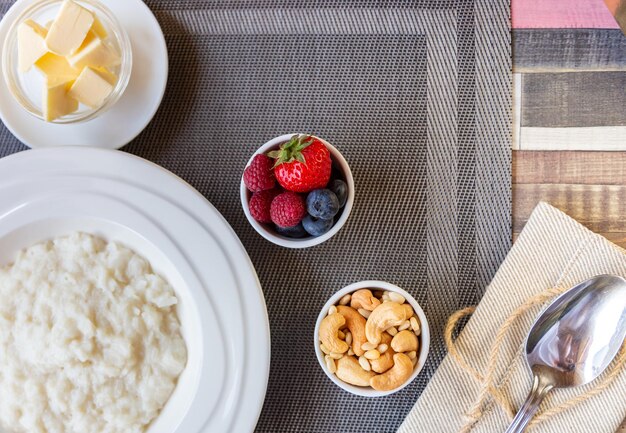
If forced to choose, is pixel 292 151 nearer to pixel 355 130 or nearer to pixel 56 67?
pixel 355 130

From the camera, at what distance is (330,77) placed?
146 cm

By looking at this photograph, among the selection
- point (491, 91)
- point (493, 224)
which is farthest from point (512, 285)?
point (491, 91)

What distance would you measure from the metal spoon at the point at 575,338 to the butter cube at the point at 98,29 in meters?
1.08

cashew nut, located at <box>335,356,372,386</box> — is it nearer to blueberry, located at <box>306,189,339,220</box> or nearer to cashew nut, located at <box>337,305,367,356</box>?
cashew nut, located at <box>337,305,367,356</box>

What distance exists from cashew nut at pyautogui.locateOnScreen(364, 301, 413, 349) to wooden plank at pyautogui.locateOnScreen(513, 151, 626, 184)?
44 cm

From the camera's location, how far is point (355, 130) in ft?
4.77

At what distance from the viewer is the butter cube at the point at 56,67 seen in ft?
4.11

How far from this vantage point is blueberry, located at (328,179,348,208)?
127cm

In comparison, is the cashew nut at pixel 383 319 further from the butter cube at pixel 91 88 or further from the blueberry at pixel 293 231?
the butter cube at pixel 91 88

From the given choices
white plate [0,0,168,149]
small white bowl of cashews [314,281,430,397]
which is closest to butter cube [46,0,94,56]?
white plate [0,0,168,149]

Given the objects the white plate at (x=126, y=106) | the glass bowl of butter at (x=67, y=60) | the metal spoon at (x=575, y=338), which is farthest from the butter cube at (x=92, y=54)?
the metal spoon at (x=575, y=338)

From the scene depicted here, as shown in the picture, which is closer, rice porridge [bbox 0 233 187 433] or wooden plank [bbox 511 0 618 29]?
rice porridge [bbox 0 233 187 433]

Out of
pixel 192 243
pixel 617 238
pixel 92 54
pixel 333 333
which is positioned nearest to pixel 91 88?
pixel 92 54

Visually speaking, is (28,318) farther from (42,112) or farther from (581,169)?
(581,169)
